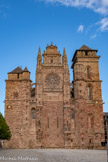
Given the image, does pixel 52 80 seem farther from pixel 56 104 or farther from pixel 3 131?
pixel 3 131

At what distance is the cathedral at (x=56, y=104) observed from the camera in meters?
46.4

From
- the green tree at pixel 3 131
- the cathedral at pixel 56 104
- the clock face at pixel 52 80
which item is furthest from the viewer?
the clock face at pixel 52 80

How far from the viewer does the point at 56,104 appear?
48.8 m

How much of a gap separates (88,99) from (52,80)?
8.97m

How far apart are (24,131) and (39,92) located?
28.6 ft

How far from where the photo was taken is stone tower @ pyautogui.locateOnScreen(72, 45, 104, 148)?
4675 cm

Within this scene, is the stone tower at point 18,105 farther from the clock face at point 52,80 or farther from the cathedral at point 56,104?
the clock face at point 52,80

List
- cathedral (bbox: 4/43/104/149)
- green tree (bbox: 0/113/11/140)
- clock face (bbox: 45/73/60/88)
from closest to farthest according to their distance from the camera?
green tree (bbox: 0/113/11/140), cathedral (bbox: 4/43/104/149), clock face (bbox: 45/73/60/88)

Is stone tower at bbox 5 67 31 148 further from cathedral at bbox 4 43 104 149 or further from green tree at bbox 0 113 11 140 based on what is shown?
green tree at bbox 0 113 11 140

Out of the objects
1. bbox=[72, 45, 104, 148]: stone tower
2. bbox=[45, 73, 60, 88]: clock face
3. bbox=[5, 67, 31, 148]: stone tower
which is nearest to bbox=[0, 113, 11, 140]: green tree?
bbox=[5, 67, 31, 148]: stone tower

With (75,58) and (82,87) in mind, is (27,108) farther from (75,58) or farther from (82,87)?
(75,58)

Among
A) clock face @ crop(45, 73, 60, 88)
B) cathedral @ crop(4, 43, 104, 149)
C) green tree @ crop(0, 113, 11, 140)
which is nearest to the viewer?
green tree @ crop(0, 113, 11, 140)

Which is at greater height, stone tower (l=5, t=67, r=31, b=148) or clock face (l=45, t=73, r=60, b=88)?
clock face (l=45, t=73, r=60, b=88)

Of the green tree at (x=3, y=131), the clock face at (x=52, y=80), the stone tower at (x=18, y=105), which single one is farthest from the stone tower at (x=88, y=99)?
the green tree at (x=3, y=131)
